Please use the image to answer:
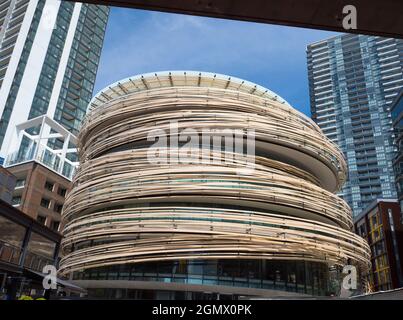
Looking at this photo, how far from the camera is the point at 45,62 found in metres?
79.1

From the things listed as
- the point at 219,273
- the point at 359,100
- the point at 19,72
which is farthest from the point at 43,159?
the point at 359,100

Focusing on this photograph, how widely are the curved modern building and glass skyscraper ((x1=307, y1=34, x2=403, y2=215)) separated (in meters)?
35.3

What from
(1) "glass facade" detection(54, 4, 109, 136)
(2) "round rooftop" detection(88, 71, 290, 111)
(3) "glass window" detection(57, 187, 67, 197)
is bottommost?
(2) "round rooftop" detection(88, 71, 290, 111)

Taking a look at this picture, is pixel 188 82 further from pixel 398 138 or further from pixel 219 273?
pixel 398 138

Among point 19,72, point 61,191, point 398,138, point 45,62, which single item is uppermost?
point 45,62

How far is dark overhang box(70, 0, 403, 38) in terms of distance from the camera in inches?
146

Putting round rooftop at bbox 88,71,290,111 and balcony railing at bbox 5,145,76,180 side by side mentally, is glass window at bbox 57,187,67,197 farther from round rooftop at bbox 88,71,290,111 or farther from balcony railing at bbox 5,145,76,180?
round rooftop at bbox 88,71,290,111

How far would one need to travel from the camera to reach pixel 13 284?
12086mm

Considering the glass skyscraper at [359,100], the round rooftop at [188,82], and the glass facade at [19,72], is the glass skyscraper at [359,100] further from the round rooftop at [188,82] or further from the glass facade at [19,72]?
the glass facade at [19,72]

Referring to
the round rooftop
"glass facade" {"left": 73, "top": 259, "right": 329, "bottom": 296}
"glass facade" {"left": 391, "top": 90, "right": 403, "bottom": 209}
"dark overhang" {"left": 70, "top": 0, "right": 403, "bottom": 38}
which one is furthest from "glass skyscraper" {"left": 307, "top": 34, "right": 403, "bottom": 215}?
"dark overhang" {"left": 70, "top": 0, "right": 403, "bottom": 38}

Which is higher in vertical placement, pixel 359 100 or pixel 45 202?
pixel 359 100

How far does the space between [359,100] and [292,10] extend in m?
81.6

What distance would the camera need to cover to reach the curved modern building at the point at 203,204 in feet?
56.9
